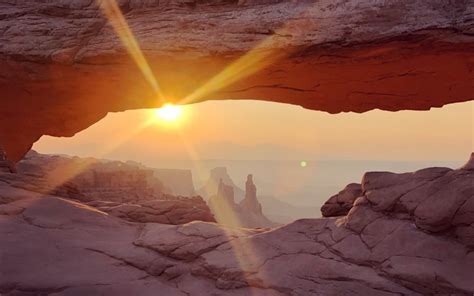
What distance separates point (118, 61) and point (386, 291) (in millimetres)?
7901

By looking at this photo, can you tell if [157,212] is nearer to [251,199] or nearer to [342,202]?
[342,202]

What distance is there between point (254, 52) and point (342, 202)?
4.50 metres

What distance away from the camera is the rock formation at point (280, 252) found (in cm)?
635

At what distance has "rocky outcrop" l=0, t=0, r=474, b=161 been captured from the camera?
25.8 ft

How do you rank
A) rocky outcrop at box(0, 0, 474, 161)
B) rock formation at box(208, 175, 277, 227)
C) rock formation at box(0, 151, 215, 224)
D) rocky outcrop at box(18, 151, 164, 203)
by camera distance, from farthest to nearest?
rock formation at box(208, 175, 277, 227) → rocky outcrop at box(18, 151, 164, 203) → rock formation at box(0, 151, 215, 224) → rocky outcrop at box(0, 0, 474, 161)

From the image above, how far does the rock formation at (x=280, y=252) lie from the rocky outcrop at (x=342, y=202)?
1.04 m

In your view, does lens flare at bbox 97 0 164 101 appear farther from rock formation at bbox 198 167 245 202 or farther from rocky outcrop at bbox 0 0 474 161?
rock formation at bbox 198 167 245 202

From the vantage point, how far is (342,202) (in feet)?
31.6

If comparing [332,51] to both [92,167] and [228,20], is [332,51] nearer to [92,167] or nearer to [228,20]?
[228,20]

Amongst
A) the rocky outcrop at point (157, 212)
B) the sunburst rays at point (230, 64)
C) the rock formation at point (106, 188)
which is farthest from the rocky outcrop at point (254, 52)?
the rocky outcrop at point (157, 212)

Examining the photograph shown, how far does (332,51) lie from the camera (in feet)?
27.2

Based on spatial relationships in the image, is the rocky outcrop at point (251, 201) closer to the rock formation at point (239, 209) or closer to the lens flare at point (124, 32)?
the rock formation at point (239, 209)

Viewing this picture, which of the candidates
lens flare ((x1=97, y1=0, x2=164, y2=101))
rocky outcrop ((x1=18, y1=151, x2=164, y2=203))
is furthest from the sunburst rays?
rocky outcrop ((x1=18, y1=151, x2=164, y2=203))

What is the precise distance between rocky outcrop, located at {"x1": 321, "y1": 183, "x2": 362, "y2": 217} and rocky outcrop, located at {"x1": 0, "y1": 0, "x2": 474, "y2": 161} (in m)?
2.45
